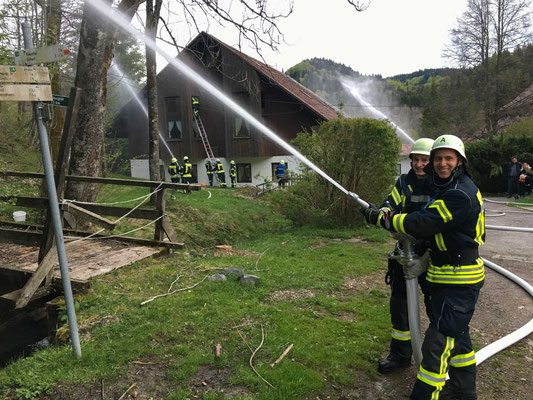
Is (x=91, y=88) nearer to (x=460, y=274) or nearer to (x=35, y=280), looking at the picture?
(x=35, y=280)

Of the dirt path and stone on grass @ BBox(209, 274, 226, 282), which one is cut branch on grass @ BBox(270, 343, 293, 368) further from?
stone on grass @ BBox(209, 274, 226, 282)

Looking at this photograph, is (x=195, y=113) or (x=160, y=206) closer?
(x=160, y=206)

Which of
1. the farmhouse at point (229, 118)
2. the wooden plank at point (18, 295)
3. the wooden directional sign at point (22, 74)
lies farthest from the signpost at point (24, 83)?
the farmhouse at point (229, 118)

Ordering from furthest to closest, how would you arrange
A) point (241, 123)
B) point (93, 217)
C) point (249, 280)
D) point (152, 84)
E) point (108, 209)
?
point (241, 123) → point (152, 84) → point (108, 209) → point (249, 280) → point (93, 217)

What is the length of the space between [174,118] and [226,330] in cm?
2296

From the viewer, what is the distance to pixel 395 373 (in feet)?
11.2

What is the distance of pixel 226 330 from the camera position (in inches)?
161

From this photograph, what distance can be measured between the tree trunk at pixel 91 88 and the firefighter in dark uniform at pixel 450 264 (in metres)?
6.36

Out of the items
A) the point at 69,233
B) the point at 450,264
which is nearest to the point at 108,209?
the point at 69,233

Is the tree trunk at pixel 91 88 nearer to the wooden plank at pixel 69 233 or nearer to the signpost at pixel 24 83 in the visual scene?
the wooden plank at pixel 69 233

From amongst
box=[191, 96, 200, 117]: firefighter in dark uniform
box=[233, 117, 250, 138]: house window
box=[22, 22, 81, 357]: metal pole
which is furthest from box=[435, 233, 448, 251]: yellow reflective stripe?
box=[191, 96, 200, 117]: firefighter in dark uniform

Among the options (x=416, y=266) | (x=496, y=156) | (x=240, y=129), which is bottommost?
(x=416, y=266)

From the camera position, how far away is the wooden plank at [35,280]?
15.1 ft

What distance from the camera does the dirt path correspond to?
3152 mm
